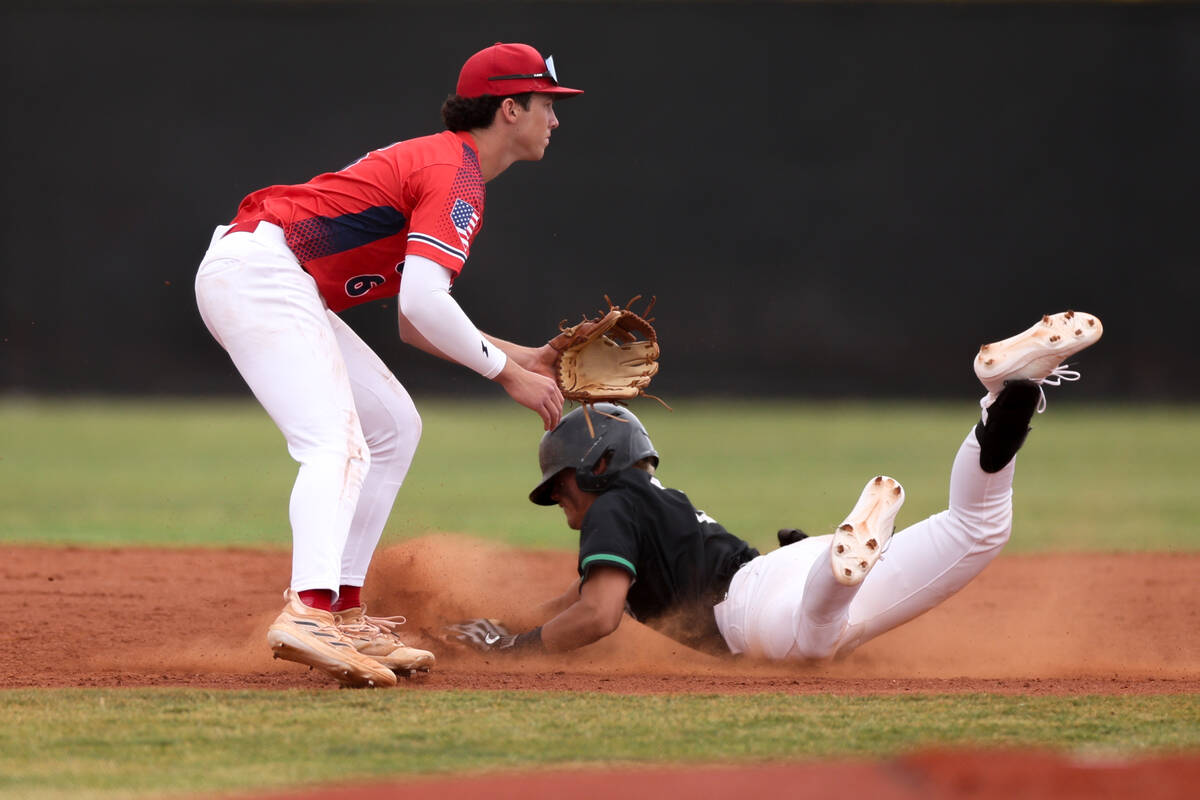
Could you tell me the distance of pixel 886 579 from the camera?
368cm

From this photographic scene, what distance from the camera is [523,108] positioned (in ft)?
12.0

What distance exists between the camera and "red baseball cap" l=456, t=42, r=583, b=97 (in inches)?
143

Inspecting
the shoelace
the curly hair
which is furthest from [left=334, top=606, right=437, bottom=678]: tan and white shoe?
the curly hair

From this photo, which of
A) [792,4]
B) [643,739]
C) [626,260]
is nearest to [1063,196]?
[792,4]

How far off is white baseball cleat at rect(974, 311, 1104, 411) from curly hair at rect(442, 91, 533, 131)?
1391 mm

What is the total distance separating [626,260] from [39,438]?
18.9ft

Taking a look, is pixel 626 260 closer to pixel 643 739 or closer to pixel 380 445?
pixel 380 445

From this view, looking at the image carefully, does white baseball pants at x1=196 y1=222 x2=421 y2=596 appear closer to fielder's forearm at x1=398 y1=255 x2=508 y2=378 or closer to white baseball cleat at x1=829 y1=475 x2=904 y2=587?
fielder's forearm at x1=398 y1=255 x2=508 y2=378

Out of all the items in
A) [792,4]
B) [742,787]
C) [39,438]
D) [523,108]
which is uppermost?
[792,4]

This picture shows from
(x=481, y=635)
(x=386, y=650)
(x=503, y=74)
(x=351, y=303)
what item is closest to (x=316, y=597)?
(x=386, y=650)

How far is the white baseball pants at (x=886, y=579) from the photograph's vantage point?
359 centimetres

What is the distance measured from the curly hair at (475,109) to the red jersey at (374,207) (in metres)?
0.07

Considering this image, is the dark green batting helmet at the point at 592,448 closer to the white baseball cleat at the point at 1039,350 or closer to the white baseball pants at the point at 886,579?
the white baseball pants at the point at 886,579

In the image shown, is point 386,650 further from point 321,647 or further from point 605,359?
point 605,359
